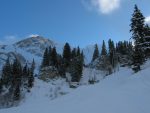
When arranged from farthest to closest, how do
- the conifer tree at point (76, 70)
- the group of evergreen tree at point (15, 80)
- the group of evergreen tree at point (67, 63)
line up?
the group of evergreen tree at point (67, 63) < the conifer tree at point (76, 70) < the group of evergreen tree at point (15, 80)

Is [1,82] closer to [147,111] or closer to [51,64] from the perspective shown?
[51,64]

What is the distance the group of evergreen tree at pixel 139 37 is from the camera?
47906mm

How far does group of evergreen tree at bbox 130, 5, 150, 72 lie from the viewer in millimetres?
47906

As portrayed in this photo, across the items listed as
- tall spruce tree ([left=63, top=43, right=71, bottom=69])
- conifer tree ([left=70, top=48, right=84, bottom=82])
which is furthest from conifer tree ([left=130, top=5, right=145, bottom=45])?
tall spruce tree ([left=63, top=43, right=71, bottom=69])

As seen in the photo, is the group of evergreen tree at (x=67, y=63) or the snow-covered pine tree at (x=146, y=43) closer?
the snow-covered pine tree at (x=146, y=43)

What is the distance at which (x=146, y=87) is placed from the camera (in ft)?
86.7

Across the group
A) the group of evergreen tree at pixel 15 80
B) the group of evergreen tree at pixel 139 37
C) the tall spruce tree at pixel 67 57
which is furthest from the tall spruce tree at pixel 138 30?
the tall spruce tree at pixel 67 57

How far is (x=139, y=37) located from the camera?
4947cm

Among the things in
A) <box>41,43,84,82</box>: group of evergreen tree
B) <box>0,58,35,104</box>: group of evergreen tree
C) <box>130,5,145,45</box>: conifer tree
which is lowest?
<box>0,58,35,104</box>: group of evergreen tree

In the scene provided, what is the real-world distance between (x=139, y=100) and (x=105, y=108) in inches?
130

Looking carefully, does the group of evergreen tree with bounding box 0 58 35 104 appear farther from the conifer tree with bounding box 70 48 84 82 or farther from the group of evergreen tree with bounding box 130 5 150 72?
the group of evergreen tree with bounding box 130 5 150 72

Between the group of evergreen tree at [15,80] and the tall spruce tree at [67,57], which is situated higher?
the tall spruce tree at [67,57]

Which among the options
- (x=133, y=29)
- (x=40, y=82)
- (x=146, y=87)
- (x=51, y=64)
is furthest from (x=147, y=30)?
(x=51, y=64)

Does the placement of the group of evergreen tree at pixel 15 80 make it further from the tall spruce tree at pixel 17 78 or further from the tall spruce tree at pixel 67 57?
the tall spruce tree at pixel 67 57
